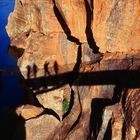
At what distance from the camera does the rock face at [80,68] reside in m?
7.32

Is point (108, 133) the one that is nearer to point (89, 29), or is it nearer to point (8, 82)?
point (89, 29)

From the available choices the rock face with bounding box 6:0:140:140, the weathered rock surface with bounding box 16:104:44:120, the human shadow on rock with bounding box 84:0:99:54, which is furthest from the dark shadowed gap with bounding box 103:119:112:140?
the weathered rock surface with bounding box 16:104:44:120

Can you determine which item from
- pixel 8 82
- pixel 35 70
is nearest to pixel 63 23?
pixel 35 70

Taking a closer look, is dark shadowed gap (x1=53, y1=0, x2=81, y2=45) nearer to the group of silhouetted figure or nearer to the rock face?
the rock face

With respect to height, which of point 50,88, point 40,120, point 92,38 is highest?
point 92,38

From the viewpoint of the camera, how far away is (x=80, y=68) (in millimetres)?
9336

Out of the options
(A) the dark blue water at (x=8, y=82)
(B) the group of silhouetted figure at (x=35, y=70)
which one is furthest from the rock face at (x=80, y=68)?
(A) the dark blue water at (x=8, y=82)


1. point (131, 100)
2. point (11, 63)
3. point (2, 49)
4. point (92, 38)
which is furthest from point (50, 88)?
point (2, 49)

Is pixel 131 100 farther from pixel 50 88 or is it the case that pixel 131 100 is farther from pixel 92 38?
pixel 50 88

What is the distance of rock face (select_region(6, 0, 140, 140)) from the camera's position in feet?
24.0

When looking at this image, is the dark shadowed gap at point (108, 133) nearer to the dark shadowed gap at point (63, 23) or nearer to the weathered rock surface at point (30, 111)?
the dark shadowed gap at point (63, 23)

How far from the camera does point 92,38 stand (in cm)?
902

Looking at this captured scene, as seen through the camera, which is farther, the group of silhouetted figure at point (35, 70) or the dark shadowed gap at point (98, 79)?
the group of silhouetted figure at point (35, 70)

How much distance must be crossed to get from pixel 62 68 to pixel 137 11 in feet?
9.99
